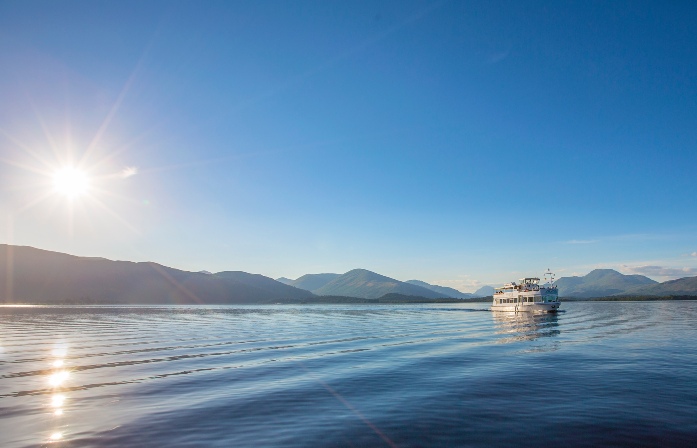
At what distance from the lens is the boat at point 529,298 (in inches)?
5187

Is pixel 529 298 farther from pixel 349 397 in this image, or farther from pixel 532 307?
pixel 349 397

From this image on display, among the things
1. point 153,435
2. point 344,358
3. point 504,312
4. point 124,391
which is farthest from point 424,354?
point 504,312

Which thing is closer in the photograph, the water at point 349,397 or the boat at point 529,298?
the water at point 349,397

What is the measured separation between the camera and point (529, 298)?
137250 mm

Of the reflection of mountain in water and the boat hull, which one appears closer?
the reflection of mountain in water

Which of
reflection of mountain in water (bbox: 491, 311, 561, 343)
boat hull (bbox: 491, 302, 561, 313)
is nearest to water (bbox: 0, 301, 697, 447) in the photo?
reflection of mountain in water (bbox: 491, 311, 561, 343)

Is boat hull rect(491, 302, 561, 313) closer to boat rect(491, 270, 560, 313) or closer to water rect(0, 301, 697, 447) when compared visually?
boat rect(491, 270, 560, 313)

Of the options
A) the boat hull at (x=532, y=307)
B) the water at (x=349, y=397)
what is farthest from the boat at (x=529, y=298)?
the water at (x=349, y=397)

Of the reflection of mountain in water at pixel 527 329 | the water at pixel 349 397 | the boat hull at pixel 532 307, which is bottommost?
the reflection of mountain in water at pixel 527 329

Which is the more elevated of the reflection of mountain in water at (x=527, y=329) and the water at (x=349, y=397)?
the water at (x=349, y=397)

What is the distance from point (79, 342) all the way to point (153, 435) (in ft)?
147

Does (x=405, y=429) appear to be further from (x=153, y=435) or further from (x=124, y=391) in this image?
(x=124, y=391)

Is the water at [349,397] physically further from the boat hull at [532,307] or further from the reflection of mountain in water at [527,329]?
the boat hull at [532,307]

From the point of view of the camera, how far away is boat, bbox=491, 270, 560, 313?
432ft
